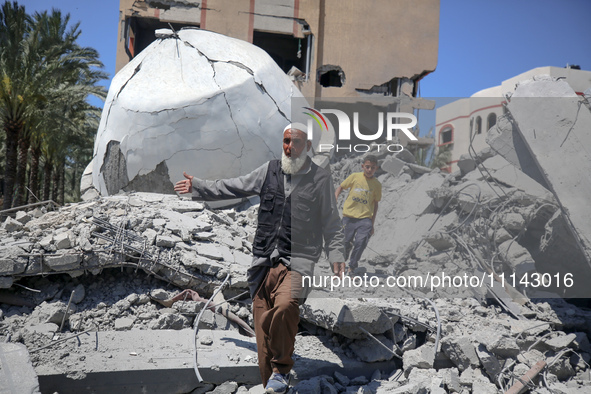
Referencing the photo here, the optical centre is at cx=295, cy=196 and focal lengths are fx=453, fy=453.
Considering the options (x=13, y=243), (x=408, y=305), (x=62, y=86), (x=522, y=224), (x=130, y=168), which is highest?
(x=62, y=86)

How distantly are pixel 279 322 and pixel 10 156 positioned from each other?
11.6 meters

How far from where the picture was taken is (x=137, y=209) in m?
5.04

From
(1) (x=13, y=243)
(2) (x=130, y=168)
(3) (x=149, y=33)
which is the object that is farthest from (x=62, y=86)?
(1) (x=13, y=243)

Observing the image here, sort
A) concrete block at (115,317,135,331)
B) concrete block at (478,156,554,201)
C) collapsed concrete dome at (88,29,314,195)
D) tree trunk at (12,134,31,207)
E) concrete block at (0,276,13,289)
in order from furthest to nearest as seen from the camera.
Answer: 1. tree trunk at (12,134,31,207)
2. collapsed concrete dome at (88,29,314,195)
3. concrete block at (478,156,554,201)
4. concrete block at (0,276,13,289)
5. concrete block at (115,317,135,331)

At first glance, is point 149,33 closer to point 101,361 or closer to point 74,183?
point 74,183

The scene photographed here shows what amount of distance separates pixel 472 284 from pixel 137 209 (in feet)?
11.7

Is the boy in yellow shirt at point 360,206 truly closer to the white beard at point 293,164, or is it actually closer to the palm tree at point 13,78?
the white beard at point 293,164

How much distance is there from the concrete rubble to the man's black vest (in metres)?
0.75

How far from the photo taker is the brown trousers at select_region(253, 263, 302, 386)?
9.22 feet

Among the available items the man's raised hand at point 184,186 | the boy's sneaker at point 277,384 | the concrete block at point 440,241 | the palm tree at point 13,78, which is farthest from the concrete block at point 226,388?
the palm tree at point 13,78

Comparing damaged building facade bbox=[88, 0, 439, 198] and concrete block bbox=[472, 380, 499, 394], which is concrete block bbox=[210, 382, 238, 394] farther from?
damaged building facade bbox=[88, 0, 439, 198]

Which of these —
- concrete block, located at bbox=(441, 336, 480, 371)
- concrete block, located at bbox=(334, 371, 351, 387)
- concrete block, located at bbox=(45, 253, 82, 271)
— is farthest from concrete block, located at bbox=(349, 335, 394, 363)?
concrete block, located at bbox=(45, 253, 82, 271)

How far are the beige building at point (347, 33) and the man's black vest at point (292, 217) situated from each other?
10.6 metres

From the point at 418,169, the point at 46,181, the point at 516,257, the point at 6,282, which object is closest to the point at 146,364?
the point at 6,282
